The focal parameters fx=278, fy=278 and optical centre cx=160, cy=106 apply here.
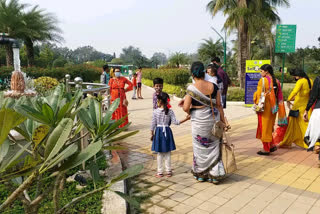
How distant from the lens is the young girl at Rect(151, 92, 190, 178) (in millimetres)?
4125

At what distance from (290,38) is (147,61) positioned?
41.8 meters

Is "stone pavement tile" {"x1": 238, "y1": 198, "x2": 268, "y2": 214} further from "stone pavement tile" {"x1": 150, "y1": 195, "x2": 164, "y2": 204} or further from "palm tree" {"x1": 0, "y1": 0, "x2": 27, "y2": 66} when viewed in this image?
"palm tree" {"x1": 0, "y1": 0, "x2": 27, "y2": 66}

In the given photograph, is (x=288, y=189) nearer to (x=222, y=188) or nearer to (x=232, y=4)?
(x=222, y=188)

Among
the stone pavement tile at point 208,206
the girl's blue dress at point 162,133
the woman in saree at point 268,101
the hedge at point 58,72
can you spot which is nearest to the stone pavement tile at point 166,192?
the stone pavement tile at point 208,206

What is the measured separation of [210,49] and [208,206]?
1854 inches

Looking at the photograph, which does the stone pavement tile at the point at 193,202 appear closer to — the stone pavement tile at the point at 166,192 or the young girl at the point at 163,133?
the stone pavement tile at the point at 166,192

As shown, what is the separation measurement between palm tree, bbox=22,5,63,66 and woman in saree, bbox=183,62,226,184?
64.0 feet

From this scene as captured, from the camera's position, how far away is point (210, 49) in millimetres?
48281

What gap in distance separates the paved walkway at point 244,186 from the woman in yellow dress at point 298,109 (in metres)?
0.22

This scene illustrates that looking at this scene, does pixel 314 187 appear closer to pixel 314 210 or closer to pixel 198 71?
pixel 314 210

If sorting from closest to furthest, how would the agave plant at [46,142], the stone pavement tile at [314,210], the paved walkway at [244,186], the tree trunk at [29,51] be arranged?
the agave plant at [46,142], the stone pavement tile at [314,210], the paved walkway at [244,186], the tree trunk at [29,51]

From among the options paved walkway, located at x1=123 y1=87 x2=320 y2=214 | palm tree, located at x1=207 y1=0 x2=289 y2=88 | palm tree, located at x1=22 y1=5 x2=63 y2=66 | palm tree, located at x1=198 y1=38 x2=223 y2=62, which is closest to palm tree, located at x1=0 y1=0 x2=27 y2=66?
palm tree, located at x1=22 y1=5 x2=63 y2=66

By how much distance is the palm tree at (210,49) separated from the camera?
47719 millimetres

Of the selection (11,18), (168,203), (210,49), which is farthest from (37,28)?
(210,49)
